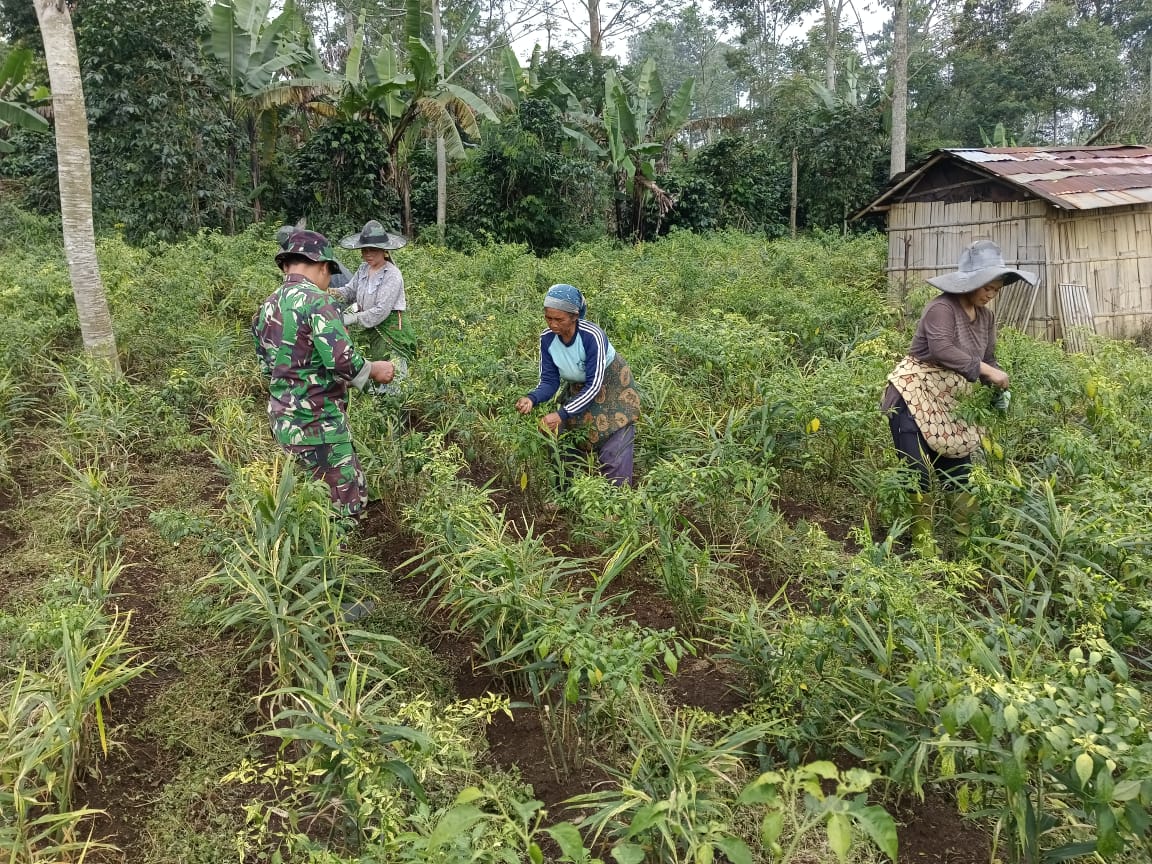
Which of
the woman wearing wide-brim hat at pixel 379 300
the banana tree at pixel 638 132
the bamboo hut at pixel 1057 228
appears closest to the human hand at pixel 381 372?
the woman wearing wide-brim hat at pixel 379 300

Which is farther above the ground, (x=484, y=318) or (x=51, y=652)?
(x=484, y=318)

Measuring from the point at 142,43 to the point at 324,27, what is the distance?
18293mm

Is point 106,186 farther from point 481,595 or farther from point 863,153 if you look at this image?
point 863,153

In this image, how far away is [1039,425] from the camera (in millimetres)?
4738

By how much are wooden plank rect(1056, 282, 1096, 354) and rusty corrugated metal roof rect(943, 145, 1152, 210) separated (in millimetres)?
814

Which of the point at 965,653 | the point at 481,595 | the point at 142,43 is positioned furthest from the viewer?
the point at 142,43

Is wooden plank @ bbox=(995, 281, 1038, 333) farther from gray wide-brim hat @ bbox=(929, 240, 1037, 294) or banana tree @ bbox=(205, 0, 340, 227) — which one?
banana tree @ bbox=(205, 0, 340, 227)

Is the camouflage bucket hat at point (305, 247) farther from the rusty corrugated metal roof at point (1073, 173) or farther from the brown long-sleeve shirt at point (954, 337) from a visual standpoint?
the rusty corrugated metal roof at point (1073, 173)

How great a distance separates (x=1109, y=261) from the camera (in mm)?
8383

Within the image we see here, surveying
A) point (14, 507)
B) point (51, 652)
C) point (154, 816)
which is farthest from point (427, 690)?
point (14, 507)

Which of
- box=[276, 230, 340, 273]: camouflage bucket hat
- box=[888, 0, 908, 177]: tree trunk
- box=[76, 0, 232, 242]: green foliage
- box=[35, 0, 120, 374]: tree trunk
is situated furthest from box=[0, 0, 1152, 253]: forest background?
box=[276, 230, 340, 273]: camouflage bucket hat

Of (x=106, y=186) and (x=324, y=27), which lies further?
(x=324, y=27)

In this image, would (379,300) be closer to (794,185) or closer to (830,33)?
(794,185)

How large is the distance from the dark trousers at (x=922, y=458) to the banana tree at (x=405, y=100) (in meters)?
10.5
